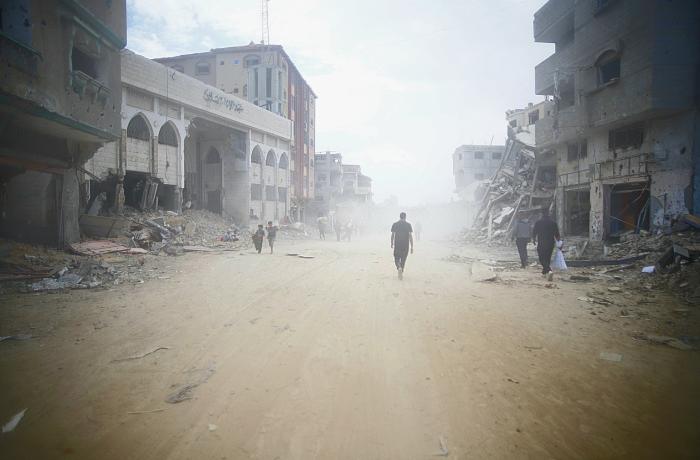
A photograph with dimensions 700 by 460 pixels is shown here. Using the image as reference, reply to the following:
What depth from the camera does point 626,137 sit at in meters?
15.0

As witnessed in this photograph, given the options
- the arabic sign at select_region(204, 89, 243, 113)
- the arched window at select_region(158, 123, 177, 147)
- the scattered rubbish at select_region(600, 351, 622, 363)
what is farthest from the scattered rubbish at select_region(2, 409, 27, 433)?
the arabic sign at select_region(204, 89, 243, 113)

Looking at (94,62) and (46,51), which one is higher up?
(94,62)

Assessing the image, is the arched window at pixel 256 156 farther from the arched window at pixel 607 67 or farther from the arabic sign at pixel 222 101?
the arched window at pixel 607 67

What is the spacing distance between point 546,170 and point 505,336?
70.0ft

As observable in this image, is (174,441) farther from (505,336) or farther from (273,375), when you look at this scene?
(505,336)

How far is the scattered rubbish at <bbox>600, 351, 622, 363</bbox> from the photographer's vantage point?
3959 mm

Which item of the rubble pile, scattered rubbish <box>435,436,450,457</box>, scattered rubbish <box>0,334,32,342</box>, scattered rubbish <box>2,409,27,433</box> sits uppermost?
the rubble pile

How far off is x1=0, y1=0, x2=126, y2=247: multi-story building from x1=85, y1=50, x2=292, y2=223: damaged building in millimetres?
2695

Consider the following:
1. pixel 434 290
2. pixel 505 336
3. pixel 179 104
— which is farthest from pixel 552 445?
pixel 179 104

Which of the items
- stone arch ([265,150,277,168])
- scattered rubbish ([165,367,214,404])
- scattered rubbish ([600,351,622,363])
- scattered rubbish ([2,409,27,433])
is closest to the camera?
scattered rubbish ([2,409,27,433])

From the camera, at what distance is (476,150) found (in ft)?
190

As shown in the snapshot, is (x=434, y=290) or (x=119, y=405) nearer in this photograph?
(x=119, y=405)

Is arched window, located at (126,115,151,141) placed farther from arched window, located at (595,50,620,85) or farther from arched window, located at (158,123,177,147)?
arched window, located at (595,50,620,85)

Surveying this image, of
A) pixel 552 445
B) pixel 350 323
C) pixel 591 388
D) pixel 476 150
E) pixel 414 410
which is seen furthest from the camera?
pixel 476 150
